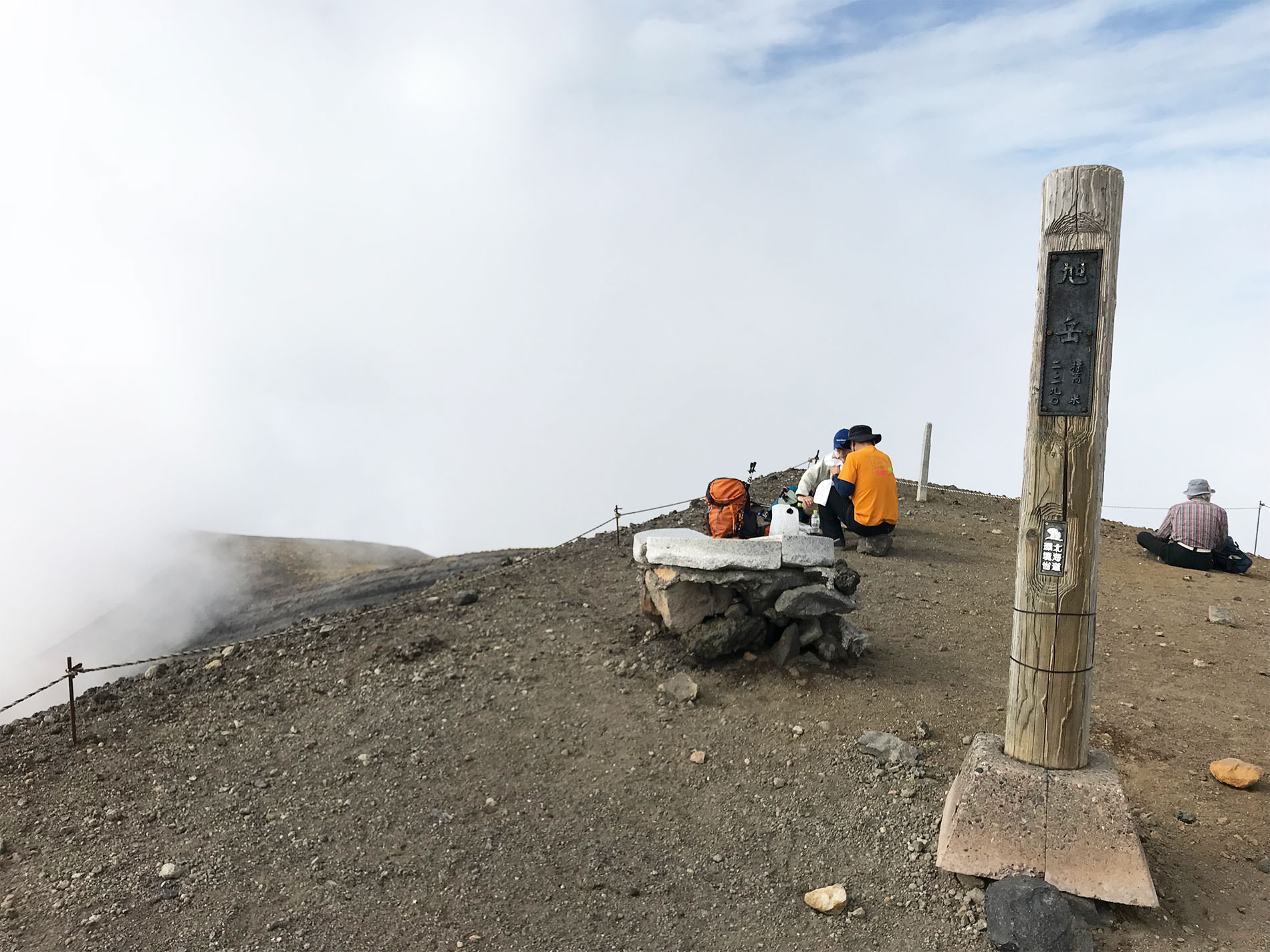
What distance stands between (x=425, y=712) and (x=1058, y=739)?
15.8 feet

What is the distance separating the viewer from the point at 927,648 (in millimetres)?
8281

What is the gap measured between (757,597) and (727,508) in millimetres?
975

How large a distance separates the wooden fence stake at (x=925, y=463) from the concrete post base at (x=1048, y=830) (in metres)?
10.2

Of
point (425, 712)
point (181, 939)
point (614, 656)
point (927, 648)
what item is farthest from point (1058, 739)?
point (181, 939)

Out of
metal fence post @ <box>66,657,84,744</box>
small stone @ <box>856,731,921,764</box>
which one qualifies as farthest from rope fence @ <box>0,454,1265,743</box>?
small stone @ <box>856,731,921,764</box>

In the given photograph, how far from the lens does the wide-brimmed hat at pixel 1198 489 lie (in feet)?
38.9

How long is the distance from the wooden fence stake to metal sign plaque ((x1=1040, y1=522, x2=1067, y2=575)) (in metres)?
10.2

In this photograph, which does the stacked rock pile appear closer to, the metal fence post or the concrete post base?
the concrete post base

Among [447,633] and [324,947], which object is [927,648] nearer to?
[447,633]

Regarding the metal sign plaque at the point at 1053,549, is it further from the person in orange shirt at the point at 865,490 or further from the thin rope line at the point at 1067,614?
the person in orange shirt at the point at 865,490

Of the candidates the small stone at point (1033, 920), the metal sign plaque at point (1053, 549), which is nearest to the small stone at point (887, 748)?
the small stone at point (1033, 920)

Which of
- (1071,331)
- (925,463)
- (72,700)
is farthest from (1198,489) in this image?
(72,700)

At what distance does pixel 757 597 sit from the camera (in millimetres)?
7527

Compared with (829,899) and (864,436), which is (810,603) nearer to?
(829,899)
